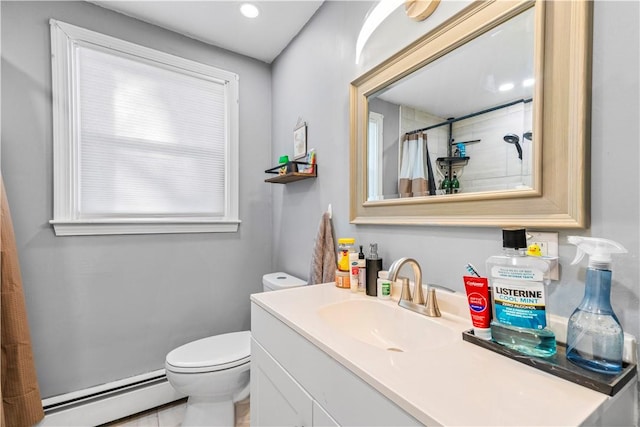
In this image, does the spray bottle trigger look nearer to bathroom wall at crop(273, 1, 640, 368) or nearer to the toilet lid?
bathroom wall at crop(273, 1, 640, 368)

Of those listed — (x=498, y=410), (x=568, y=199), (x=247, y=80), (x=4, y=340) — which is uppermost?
(x=247, y=80)

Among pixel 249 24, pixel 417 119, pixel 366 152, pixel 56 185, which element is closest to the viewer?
pixel 417 119

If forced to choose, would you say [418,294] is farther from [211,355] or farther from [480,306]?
[211,355]

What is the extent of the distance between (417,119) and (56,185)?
6.08ft

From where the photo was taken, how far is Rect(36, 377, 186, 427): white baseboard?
1466 millimetres

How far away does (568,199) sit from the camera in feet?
2.11

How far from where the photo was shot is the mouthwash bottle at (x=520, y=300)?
61cm

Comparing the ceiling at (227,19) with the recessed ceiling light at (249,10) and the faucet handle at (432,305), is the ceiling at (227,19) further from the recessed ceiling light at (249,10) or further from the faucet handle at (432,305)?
the faucet handle at (432,305)

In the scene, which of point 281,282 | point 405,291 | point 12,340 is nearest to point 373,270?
point 405,291

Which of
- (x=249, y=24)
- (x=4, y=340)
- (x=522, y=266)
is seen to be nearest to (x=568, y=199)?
(x=522, y=266)

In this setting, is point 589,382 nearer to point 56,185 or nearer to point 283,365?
point 283,365

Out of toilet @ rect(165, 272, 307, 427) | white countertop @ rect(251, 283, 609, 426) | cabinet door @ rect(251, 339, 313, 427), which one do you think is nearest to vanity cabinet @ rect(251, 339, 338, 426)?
cabinet door @ rect(251, 339, 313, 427)

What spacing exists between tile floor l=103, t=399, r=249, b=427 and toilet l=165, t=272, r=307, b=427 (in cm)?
20

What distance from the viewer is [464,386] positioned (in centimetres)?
51
